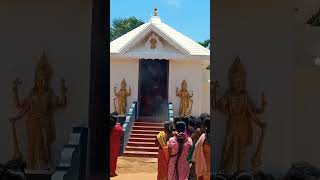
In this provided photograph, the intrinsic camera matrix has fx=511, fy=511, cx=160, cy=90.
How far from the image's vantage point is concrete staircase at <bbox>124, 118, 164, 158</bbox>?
1742 cm

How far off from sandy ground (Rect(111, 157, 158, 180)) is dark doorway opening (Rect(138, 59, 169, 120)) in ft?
15.7

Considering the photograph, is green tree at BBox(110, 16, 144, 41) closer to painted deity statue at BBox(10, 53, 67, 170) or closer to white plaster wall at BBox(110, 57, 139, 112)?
white plaster wall at BBox(110, 57, 139, 112)

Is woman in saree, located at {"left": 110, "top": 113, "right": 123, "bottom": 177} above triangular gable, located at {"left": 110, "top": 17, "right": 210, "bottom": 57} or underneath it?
underneath

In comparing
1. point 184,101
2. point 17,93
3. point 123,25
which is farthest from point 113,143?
point 123,25

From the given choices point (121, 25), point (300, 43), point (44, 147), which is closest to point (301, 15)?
point (300, 43)

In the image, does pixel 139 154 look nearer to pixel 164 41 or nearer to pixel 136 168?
pixel 136 168

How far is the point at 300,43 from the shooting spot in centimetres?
Result: 686

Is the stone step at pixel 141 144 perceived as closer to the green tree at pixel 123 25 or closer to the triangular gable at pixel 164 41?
the triangular gable at pixel 164 41

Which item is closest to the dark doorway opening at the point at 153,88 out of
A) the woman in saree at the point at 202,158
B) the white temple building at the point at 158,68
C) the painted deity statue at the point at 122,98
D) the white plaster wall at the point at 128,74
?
the white temple building at the point at 158,68

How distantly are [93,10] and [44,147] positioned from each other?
77.6 inches

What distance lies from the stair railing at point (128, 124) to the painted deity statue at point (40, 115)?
10.3 meters

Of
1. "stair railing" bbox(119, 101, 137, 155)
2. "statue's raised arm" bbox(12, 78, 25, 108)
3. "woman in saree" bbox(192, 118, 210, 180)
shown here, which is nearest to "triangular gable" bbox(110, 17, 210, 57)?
"stair railing" bbox(119, 101, 137, 155)

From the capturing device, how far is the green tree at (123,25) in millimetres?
46469

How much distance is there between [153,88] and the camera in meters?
21.3
